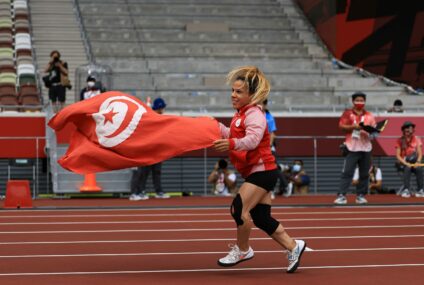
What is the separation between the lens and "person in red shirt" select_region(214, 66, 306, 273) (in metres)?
7.95

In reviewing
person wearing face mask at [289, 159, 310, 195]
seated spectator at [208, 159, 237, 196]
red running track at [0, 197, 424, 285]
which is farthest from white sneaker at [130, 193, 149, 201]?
person wearing face mask at [289, 159, 310, 195]

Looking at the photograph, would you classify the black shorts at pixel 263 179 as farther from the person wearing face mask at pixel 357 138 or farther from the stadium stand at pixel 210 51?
the stadium stand at pixel 210 51

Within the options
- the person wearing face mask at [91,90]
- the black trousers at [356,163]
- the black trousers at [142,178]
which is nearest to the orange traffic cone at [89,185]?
the black trousers at [142,178]

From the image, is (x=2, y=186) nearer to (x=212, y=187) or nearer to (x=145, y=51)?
(x=212, y=187)

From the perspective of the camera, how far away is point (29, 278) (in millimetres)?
7738

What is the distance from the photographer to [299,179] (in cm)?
2152

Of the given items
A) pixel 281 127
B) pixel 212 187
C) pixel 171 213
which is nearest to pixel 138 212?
pixel 171 213

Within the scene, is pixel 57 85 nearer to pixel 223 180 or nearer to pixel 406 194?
pixel 223 180

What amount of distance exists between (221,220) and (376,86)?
16838mm

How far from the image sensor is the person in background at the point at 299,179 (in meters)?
21.5

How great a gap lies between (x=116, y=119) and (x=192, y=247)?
211 cm

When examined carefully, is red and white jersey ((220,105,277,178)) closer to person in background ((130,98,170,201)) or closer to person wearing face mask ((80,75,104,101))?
person in background ((130,98,170,201))

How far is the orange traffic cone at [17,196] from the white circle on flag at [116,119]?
26.4ft

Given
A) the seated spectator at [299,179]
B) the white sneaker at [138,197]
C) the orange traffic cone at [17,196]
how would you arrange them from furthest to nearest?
the seated spectator at [299,179]
the white sneaker at [138,197]
the orange traffic cone at [17,196]
